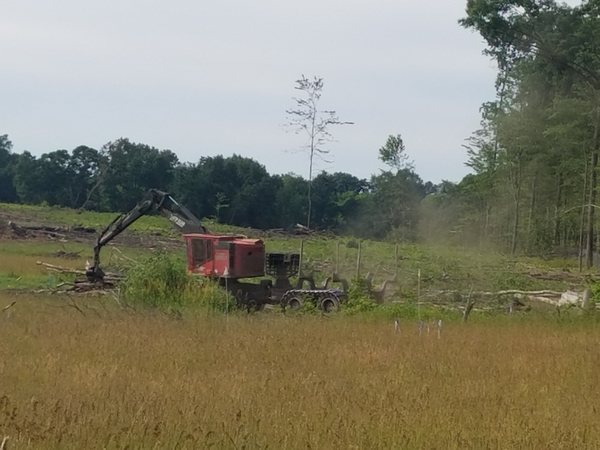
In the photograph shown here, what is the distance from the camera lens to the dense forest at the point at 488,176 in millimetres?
38500

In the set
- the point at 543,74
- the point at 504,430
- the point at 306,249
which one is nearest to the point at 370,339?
the point at 504,430

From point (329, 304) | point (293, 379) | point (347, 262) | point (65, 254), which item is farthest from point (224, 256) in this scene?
point (65, 254)

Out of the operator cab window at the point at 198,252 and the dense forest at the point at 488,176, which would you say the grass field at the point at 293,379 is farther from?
the dense forest at the point at 488,176

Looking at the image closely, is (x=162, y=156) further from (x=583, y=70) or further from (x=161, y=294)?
(x=161, y=294)

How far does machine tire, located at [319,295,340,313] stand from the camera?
65.2ft

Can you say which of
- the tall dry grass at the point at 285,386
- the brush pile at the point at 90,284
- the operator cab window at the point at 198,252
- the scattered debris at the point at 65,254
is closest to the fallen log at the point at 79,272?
the brush pile at the point at 90,284

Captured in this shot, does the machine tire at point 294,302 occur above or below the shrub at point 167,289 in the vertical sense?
below

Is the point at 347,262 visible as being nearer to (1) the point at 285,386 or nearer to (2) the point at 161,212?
(2) the point at 161,212

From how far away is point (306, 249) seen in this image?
1603 inches

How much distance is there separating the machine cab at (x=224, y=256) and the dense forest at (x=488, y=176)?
38.6 feet

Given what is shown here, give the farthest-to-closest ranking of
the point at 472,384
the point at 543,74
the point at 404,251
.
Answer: the point at 543,74 → the point at 404,251 → the point at 472,384

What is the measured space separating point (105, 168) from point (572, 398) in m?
86.3

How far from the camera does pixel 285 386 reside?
895cm

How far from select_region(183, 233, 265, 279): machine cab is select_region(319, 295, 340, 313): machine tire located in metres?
1.92
